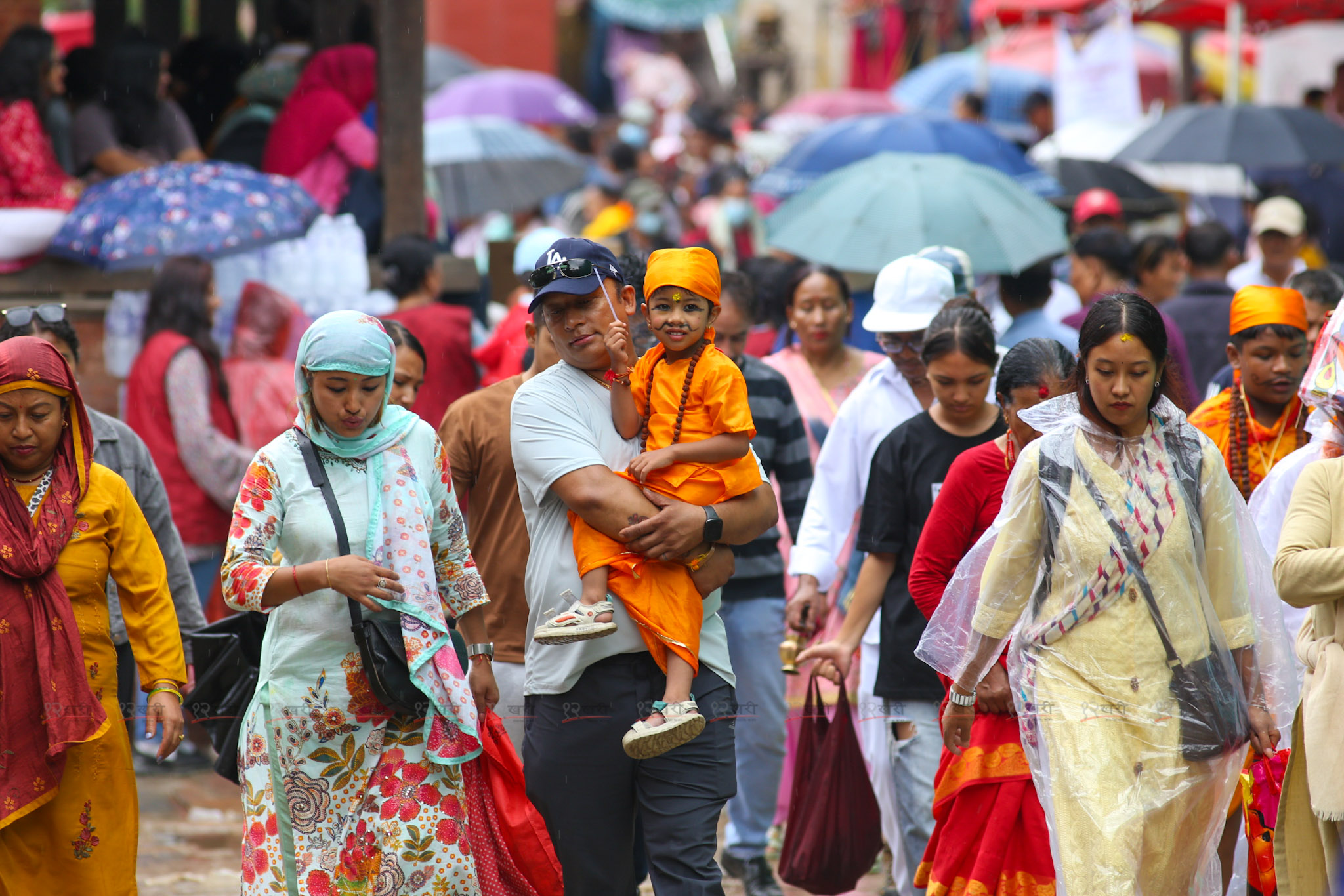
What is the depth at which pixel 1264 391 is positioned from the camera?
536cm

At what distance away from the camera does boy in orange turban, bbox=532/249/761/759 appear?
409 centimetres

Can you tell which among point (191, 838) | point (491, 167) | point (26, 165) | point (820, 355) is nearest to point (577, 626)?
point (820, 355)

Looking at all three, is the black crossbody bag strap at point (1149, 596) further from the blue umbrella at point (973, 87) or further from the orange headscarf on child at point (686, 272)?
the blue umbrella at point (973, 87)

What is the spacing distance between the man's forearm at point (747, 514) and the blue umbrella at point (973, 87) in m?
13.8

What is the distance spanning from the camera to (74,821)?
4.37m

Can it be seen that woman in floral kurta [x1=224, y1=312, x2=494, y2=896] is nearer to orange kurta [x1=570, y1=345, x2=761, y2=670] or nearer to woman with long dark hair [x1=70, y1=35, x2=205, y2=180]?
orange kurta [x1=570, y1=345, x2=761, y2=670]

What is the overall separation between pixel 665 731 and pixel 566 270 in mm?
1231

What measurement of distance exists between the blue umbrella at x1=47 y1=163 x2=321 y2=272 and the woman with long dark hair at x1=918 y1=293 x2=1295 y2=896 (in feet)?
15.6

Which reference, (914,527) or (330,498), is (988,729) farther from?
(330,498)

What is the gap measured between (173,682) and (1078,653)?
250 centimetres

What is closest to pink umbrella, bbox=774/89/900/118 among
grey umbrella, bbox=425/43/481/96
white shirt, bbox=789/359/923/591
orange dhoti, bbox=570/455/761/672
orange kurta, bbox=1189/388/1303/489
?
grey umbrella, bbox=425/43/481/96

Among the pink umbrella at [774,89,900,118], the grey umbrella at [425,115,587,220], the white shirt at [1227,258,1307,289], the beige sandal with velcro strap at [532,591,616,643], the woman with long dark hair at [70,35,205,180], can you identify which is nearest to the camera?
the beige sandal with velcro strap at [532,591,616,643]

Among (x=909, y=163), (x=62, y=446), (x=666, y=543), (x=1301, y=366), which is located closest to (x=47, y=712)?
(x=62, y=446)

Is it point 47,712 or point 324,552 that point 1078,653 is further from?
point 47,712
